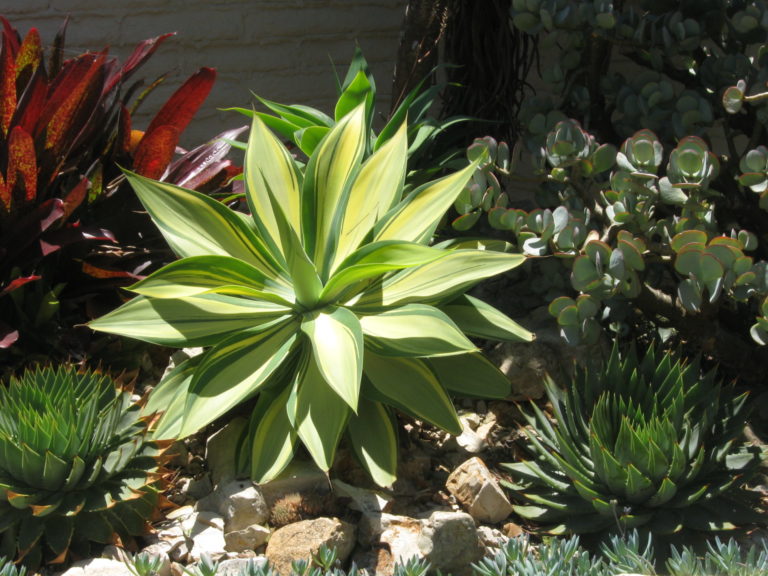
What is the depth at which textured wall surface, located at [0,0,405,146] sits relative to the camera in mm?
4012

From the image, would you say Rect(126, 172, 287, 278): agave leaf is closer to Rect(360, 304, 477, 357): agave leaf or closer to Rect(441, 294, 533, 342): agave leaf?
Rect(360, 304, 477, 357): agave leaf

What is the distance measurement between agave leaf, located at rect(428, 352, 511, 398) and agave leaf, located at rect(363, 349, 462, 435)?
8cm

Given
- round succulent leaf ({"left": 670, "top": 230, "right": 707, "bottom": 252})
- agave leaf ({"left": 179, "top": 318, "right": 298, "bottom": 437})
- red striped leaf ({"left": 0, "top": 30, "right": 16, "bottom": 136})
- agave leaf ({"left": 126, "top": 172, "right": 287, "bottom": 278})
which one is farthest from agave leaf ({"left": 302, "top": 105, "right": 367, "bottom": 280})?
red striped leaf ({"left": 0, "top": 30, "right": 16, "bottom": 136})

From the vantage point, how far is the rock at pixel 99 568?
202cm

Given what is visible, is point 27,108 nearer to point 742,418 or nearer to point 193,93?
point 193,93

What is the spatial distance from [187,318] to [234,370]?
0.20 m

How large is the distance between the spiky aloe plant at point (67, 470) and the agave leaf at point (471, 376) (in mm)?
812

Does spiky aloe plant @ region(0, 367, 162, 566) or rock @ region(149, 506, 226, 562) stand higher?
spiky aloe plant @ region(0, 367, 162, 566)

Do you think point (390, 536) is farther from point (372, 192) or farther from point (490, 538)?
point (372, 192)

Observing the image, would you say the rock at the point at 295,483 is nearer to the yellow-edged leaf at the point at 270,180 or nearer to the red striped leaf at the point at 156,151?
the yellow-edged leaf at the point at 270,180

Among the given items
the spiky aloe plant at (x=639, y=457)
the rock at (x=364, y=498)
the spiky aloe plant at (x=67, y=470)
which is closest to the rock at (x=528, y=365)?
the spiky aloe plant at (x=639, y=457)

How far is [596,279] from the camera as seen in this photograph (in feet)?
7.85

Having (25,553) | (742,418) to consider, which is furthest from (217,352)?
(742,418)

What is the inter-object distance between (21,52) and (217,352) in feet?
4.98
